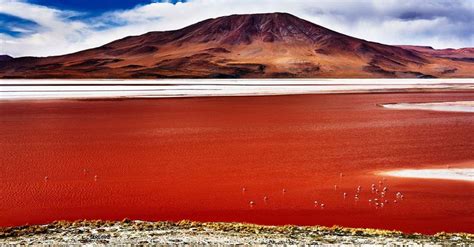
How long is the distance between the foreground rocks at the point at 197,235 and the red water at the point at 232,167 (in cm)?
97

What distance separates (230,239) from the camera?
840 cm

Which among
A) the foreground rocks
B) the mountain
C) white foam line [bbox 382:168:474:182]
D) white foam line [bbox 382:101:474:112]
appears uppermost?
the mountain

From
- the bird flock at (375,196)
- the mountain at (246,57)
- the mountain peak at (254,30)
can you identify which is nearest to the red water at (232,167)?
the bird flock at (375,196)

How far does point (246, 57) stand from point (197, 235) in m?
146

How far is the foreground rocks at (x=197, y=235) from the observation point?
830cm

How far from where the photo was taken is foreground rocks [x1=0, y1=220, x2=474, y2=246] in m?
8.30

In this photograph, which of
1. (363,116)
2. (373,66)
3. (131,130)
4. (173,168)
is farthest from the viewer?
(373,66)

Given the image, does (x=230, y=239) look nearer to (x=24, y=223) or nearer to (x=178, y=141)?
(x=24, y=223)

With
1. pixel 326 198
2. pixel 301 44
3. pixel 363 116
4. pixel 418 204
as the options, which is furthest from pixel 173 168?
pixel 301 44

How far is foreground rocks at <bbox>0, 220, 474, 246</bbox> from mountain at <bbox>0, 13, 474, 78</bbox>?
318 feet

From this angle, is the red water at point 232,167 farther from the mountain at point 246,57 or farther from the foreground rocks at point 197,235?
the mountain at point 246,57

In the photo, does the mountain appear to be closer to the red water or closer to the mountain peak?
the mountain peak

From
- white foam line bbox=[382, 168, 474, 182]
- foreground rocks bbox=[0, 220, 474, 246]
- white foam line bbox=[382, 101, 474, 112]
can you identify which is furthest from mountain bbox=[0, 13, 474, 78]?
foreground rocks bbox=[0, 220, 474, 246]

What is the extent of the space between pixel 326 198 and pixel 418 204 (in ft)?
6.08
